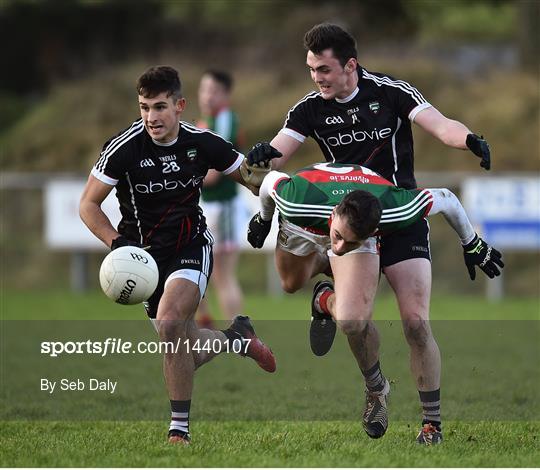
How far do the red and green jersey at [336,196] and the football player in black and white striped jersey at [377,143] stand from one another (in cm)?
28

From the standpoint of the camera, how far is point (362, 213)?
238 inches

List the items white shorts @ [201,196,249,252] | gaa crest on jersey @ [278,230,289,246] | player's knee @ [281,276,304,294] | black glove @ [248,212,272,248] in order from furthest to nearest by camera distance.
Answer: white shorts @ [201,196,249,252], player's knee @ [281,276,304,294], gaa crest on jersey @ [278,230,289,246], black glove @ [248,212,272,248]

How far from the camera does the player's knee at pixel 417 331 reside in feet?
21.1

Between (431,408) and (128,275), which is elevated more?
(128,275)

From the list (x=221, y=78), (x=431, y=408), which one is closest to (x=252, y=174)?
(x=431, y=408)

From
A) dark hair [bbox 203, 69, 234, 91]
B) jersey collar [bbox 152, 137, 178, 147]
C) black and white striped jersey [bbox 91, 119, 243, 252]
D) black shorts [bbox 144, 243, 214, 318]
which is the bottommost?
black shorts [bbox 144, 243, 214, 318]

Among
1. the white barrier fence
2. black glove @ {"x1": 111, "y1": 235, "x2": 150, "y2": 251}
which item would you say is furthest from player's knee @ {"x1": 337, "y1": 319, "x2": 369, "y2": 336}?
the white barrier fence

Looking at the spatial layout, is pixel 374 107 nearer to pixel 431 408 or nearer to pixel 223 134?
pixel 431 408

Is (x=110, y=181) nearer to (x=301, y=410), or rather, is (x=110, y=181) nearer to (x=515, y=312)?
Result: (x=301, y=410)

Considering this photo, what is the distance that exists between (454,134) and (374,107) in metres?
0.53

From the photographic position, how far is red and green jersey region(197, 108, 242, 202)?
11.3 m

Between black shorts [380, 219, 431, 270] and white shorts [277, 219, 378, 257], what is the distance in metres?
0.31

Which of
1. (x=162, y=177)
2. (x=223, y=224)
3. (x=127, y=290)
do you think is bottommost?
(x=127, y=290)

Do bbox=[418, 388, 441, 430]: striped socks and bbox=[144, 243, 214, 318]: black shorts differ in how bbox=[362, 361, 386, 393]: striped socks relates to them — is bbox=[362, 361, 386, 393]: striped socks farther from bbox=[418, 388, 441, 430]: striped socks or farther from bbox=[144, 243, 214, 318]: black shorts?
bbox=[144, 243, 214, 318]: black shorts
